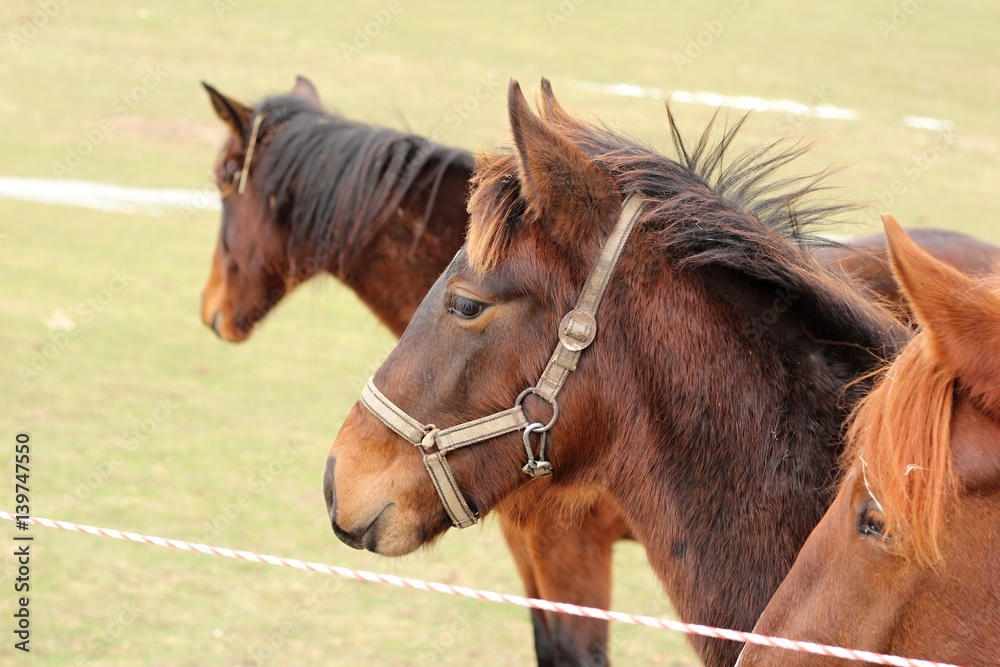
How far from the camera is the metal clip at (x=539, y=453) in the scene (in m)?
2.12

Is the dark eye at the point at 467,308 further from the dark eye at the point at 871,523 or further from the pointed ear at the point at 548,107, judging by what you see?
the dark eye at the point at 871,523

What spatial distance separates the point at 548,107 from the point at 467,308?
61 centimetres

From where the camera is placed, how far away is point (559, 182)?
208 cm

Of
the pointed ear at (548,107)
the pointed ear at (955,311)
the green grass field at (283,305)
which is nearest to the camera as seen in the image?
the pointed ear at (955,311)

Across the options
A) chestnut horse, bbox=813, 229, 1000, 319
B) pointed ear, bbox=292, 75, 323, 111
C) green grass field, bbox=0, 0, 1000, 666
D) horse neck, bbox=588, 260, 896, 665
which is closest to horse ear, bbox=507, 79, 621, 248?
horse neck, bbox=588, 260, 896, 665

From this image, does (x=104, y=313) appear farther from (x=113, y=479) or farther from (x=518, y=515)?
(x=518, y=515)

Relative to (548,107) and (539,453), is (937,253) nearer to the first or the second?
(548,107)

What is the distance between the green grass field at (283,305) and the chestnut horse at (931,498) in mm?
1208

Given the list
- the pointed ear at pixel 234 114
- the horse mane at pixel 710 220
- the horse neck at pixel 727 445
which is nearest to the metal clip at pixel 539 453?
the horse neck at pixel 727 445

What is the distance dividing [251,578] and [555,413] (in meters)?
3.44

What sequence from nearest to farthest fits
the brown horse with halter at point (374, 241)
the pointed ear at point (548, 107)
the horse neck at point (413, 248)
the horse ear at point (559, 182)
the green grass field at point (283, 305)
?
the horse ear at point (559, 182) < the pointed ear at point (548, 107) < the brown horse with halter at point (374, 241) < the horse neck at point (413, 248) < the green grass field at point (283, 305)

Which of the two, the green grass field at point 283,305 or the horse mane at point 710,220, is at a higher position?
the horse mane at point 710,220

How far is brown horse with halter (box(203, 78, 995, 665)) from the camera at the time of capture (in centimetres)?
376

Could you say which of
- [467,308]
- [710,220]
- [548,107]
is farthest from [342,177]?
[710,220]
